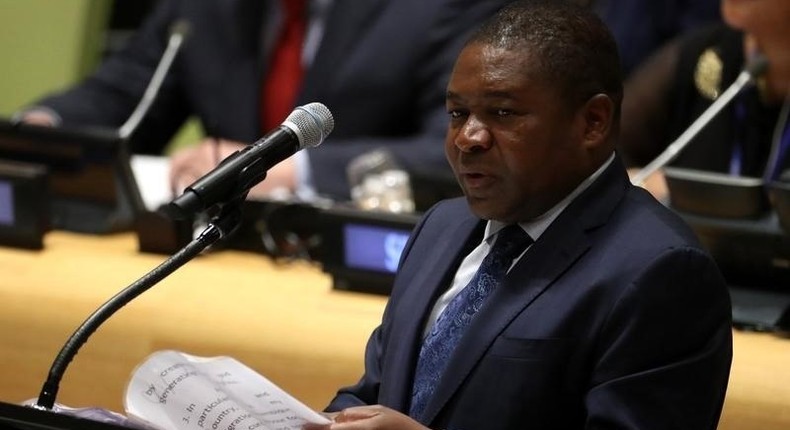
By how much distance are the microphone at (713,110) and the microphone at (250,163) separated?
1.21 m

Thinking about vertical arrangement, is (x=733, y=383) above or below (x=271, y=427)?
below

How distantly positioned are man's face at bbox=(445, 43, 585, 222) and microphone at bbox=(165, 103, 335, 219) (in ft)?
0.50

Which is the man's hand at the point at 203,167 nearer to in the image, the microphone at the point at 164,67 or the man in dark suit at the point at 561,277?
the microphone at the point at 164,67

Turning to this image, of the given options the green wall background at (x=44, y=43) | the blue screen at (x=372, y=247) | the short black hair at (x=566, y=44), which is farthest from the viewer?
the green wall background at (x=44, y=43)

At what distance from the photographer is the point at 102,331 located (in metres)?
2.55

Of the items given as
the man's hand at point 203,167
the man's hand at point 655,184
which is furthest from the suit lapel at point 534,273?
the man's hand at point 203,167

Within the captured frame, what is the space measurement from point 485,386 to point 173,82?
241 centimetres

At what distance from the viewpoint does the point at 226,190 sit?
1528mm

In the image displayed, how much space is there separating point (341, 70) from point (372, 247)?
3.18ft

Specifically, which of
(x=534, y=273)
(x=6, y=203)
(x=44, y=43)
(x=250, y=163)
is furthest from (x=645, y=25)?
(x=250, y=163)

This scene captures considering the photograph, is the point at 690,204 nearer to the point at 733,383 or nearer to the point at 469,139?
the point at 733,383

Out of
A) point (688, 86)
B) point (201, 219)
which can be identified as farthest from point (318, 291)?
point (688, 86)

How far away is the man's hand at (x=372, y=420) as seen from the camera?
1.50 meters

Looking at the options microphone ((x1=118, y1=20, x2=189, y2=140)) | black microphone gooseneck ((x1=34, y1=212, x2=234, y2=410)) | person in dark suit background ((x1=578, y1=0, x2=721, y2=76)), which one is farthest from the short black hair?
person in dark suit background ((x1=578, y1=0, x2=721, y2=76))
